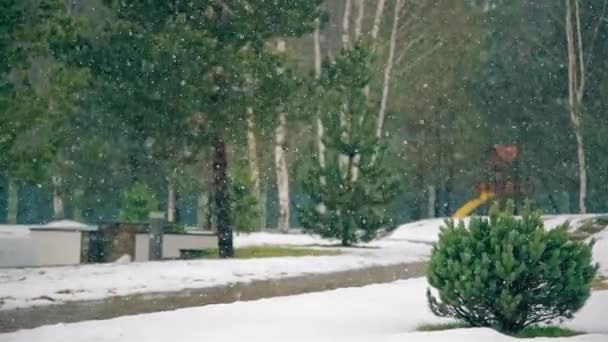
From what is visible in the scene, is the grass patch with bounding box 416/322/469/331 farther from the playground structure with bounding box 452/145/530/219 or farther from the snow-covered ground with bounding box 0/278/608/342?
the playground structure with bounding box 452/145/530/219

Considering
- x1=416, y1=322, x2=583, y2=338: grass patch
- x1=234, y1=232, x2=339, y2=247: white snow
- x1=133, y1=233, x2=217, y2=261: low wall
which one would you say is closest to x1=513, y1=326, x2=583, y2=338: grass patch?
x1=416, y1=322, x2=583, y2=338: grass patch

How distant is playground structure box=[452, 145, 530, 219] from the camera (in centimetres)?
3928

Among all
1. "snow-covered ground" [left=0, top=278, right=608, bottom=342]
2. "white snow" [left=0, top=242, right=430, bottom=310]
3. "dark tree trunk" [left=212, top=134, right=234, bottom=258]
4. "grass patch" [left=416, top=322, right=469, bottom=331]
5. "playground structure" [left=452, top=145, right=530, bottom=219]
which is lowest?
"grass patch" [left=416, top=322, right=469, bottom=331]

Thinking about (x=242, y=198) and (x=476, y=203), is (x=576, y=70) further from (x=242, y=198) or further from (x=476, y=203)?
(x=242, y=198)

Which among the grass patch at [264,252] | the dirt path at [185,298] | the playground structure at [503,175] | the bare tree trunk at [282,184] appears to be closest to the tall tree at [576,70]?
the playground structure at [503,175]

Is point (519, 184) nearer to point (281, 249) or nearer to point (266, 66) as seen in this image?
point (281, 249)

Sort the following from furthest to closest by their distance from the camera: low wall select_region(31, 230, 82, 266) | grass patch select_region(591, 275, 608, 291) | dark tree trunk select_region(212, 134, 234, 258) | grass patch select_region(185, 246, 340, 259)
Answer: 1. grass patch select_region(185, 246, 340, 259)
2. low wall select_region(31, 230, 82, 266)
3. dark tree trunk select_region(212, 134, 234, 258)
4. grass patch select_region(591, 275, 608, 291)

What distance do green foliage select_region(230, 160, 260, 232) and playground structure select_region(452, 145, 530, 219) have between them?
14.5m

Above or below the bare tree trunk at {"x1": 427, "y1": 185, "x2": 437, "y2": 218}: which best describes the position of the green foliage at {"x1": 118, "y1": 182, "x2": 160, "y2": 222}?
below

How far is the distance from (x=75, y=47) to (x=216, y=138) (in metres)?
4.02

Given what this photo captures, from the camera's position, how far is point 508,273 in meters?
10.4

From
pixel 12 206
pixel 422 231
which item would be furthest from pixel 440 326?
pixel 12 206

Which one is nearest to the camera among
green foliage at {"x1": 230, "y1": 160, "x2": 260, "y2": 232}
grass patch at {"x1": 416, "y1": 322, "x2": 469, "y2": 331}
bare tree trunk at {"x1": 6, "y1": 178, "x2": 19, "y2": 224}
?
grass patch at {"x1": 416, "y1": 322, "x2": 469, "y2": 331}

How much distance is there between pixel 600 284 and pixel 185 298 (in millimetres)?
8189
